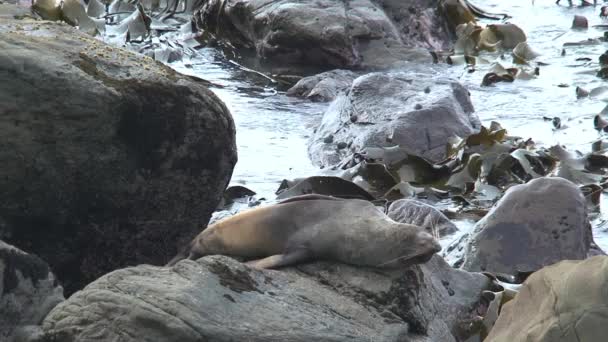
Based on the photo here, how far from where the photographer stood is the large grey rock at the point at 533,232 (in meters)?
5.62

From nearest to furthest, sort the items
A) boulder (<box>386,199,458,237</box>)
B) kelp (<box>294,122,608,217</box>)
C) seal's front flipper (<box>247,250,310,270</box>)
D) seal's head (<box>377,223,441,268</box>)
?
1. seal's head (<box>377,223,441,268</box>)
2. seal's front flipper (<box>247,250,310,270</box>)
3. boulder (<box>386,199,458,237</box>)
4. kelp (<box>294,122,608,217</box>)

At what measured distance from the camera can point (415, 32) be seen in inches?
448

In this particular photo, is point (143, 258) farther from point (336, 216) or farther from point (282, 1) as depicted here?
point (282, 1)

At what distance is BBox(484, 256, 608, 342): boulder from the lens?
3484 millimetres

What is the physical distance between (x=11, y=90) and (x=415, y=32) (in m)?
7.18

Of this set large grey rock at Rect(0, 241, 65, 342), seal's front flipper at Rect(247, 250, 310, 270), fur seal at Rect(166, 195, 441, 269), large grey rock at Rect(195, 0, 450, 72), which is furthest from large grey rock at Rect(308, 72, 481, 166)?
large grey rock at Rect(0, 241, 65, 342)

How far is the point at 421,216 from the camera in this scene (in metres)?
6.18

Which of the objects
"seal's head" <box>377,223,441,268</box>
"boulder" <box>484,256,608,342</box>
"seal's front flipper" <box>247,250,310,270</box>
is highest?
"boulder" <box>484,256,608,342</box>

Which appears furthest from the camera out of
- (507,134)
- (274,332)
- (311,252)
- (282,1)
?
(282,1)

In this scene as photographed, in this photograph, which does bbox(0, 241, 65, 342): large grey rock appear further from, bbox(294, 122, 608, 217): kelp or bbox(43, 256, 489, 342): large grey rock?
bbox(294, 122, 608, 217): kelp

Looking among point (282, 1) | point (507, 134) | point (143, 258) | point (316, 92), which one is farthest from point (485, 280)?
point (282, 1)

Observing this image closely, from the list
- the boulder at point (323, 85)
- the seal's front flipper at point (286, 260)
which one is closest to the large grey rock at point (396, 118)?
the boulder at point (323, 85)

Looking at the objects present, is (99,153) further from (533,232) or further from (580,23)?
(580,23)

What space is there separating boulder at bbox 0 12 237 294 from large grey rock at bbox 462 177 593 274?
4.71 ft
